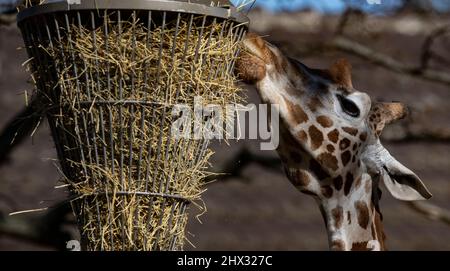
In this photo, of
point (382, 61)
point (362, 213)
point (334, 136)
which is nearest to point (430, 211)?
point (382, 61)

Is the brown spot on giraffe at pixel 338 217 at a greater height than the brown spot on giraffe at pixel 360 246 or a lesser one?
greater

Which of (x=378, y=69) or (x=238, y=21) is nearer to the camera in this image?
(x=238, y=21)

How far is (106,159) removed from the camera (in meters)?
2.98

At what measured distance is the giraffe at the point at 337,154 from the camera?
3.49 meters

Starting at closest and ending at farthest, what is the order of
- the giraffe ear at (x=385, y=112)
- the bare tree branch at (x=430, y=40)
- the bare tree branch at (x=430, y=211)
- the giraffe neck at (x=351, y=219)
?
the giraffe neck at (x=351, y=219)
the giraffe ear at (x=385, y=112)
the bare tree branch at (x=430, y=40)
the bare tree branch at (x=430, y=211)

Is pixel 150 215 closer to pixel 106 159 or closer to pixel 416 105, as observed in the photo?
pixel 106 159

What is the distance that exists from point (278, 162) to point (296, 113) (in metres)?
3.84

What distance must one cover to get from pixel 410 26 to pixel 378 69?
667mm

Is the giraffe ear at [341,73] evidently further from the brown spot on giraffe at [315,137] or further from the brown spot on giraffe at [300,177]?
the brown spot on giraffe at [300,177]

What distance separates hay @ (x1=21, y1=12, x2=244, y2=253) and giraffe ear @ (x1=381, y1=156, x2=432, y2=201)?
85 cm

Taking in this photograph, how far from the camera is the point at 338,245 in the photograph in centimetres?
354

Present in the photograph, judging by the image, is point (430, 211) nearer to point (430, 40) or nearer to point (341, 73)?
point (430, 40)

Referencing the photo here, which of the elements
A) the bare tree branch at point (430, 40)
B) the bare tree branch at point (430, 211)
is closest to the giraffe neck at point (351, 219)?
the bare tree branch at point (430, 40)
